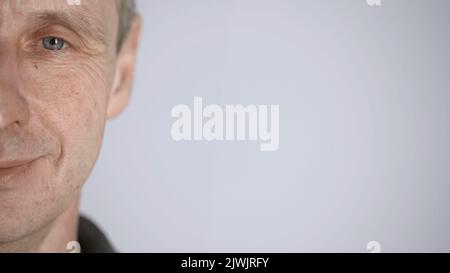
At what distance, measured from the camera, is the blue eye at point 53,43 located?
→ 40.8 inches

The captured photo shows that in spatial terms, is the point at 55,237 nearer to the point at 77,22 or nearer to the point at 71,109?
the point at 71,109

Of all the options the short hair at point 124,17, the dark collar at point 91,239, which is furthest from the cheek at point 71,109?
the dark collar at point 91,239

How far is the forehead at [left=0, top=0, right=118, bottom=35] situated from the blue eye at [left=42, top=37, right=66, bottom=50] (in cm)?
7

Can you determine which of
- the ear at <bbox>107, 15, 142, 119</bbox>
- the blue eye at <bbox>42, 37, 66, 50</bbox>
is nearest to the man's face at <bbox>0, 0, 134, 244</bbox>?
the blue eye at <bbox>42, 37, 66, 50</bbox>

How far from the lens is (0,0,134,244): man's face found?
3.14 feet

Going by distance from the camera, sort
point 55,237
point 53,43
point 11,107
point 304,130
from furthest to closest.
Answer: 1. point 304,130
2. point 55,237
3. point 53,43
4. point 11,107

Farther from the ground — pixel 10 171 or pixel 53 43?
pixel 53 43

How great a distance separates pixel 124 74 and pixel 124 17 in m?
0.14

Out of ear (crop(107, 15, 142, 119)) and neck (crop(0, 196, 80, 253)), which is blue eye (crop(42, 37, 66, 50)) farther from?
neck (crop(0, 196, 80, 253))

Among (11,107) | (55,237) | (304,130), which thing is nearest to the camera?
(11,107)

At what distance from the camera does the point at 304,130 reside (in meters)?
1.31

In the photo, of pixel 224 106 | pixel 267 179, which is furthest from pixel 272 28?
pixel 267 179

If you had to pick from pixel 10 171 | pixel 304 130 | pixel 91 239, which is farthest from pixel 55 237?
pixel 304 130

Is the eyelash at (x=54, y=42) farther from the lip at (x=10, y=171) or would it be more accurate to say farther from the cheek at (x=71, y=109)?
the lip at (x=10, y=171)
